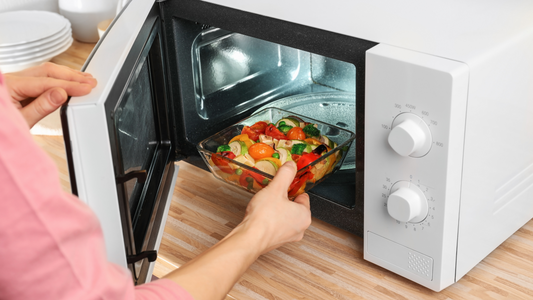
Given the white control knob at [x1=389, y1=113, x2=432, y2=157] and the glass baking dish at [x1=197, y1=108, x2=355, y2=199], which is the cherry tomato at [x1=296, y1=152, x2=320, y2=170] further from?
the white control knob at [x1=389, y1=113, x2=432, y2=157]

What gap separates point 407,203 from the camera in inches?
27.5

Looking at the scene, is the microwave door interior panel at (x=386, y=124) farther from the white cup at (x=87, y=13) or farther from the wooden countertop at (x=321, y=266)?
the white cup at (x=87, y=13)

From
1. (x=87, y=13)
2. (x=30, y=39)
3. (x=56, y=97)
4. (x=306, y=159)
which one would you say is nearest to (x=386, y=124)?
(x=306, y=159)

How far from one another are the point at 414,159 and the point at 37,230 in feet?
1.65

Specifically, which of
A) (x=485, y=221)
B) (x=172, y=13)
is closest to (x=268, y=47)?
(x=172, y=13)

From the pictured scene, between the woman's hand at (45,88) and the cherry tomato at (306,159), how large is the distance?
1.20 feet

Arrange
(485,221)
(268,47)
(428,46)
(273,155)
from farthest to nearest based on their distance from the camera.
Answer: (268,47) < (273,155) < (485,221) < (428,46)

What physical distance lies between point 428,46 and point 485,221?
280 millimetres

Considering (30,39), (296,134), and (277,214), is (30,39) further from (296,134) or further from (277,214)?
(277,214)

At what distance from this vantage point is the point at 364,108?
0.73m

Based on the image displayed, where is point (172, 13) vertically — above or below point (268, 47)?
above

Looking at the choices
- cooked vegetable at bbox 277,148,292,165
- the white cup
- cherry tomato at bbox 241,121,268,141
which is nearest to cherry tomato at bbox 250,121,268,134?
cherry tomato at bbox 241,121,268,141

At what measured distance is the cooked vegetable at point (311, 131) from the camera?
3.09 ft

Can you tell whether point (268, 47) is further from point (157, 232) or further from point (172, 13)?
point (157, 232)
